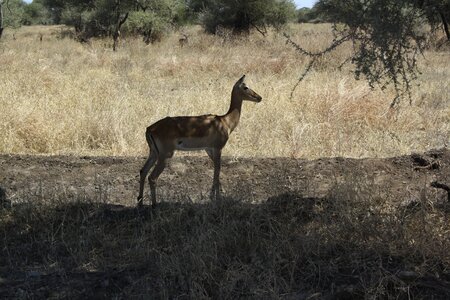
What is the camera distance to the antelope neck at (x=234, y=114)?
21.1 feet

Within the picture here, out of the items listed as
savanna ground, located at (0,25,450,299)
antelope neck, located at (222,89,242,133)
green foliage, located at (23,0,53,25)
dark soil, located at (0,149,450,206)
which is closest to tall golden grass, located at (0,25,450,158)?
savanna ground, located at (0,25,450,299)

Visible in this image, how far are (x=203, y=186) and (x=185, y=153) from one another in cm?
137

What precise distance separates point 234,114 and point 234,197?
143cm

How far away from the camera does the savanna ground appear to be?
388 centimetres

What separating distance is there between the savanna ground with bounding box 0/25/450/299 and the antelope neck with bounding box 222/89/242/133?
0.70m

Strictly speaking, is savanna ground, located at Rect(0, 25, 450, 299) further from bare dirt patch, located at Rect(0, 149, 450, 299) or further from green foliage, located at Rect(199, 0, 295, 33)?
green foliage, located at Rect(199, 0, 295, 33)

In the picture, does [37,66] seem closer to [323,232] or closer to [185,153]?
[185,153]

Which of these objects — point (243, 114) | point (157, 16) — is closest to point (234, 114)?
point (243, 114)

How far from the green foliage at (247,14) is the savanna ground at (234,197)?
58.8 ft

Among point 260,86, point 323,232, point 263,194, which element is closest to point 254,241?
point 323,232

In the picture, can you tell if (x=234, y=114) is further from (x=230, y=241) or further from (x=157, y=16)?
(x=157, y=16)

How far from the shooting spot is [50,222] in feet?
16.9

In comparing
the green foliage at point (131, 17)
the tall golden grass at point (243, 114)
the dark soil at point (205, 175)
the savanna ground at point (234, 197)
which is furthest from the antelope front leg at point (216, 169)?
the green foliage at point (131, 17)

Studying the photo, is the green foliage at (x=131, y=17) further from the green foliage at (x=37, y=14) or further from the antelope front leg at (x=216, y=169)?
the green foliage at (x=37, y=14)
